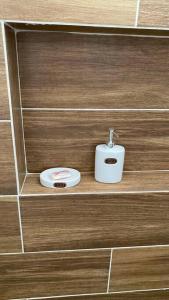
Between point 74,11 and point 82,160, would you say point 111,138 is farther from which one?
point 74,11

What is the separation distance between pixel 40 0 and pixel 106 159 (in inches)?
18.2

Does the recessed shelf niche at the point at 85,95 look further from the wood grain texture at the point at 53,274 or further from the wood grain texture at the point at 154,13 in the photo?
the wood grain texture at the point at 53,274

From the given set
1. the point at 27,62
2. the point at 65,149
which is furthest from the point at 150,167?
the point at 27,62

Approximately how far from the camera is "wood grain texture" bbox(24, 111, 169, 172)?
2.63ft

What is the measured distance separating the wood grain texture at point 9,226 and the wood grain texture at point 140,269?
1.10 ft

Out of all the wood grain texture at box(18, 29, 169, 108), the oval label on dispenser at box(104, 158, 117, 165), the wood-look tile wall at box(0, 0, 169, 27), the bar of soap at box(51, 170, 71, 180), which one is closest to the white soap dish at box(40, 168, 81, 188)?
the bar of soap at box(51, 170, 71, 180)

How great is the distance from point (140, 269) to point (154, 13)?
0.82 metres

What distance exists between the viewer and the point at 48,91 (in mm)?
771

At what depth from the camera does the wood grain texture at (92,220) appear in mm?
744

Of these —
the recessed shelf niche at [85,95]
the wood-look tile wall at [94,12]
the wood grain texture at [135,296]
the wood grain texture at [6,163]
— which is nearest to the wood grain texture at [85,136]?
the recessed shelf niche at [85,95]

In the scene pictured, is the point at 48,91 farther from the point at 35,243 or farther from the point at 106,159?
the point at 35,243

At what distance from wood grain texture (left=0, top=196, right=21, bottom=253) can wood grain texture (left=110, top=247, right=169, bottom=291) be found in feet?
1.10

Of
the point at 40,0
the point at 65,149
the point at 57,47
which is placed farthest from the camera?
the point at 65,149

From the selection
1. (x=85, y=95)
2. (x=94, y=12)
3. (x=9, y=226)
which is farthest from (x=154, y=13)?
(x=9, y=226)
